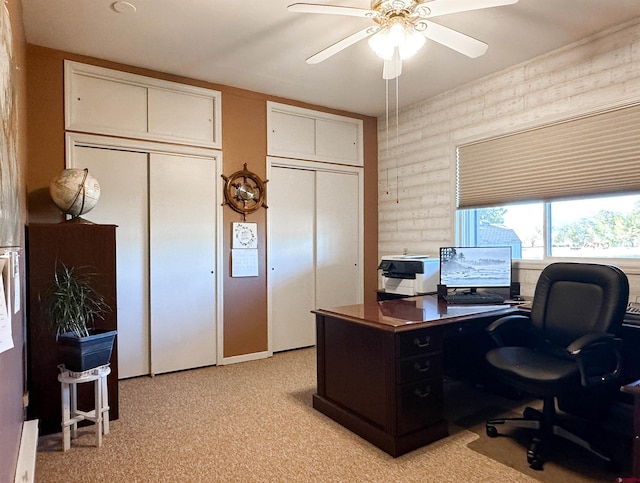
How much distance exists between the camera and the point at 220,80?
3846 mm

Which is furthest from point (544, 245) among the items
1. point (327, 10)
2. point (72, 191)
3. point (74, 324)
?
point (72, 191)

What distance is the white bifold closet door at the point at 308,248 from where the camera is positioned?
4305 mm

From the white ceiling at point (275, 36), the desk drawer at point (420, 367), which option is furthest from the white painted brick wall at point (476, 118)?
the desk drawer at point (420, 367)

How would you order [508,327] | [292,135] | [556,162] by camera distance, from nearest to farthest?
[508,327], [556,162], [292,135]

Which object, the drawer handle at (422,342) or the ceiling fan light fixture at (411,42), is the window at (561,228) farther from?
the ceiling fan light fixture at (411,42)

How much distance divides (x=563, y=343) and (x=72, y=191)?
328 cm

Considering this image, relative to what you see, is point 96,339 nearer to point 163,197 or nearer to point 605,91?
point 163,197

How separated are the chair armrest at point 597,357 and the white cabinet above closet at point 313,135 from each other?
315 cm

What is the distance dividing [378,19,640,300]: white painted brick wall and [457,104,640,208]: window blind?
96 mm

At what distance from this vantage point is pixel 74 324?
2396mm

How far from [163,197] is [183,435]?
206 centimetres

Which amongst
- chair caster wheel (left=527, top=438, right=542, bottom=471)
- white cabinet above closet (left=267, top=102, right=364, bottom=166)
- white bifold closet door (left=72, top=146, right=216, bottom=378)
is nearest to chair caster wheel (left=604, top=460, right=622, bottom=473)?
chair caster wheel (left=527, top=438, right=542, bottom=471)

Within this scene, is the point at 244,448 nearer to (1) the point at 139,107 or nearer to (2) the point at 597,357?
(2) the point at 597,357

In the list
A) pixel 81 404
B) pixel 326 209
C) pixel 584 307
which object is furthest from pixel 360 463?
pixel 326 209
